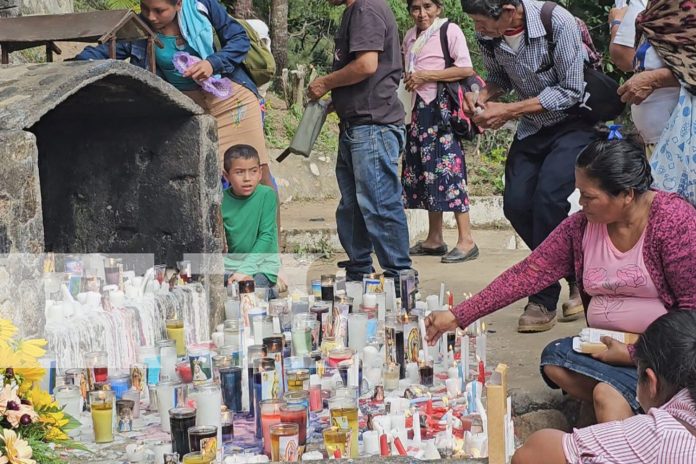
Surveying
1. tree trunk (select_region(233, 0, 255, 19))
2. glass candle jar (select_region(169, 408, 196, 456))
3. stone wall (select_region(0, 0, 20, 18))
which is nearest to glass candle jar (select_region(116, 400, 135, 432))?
glass candle jar (select_region(169, 408, 196, 456))

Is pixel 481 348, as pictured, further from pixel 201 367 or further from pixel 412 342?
pixel 201 367

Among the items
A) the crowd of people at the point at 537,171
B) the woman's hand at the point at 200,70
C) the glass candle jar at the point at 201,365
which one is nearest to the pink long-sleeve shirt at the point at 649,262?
the crowd of people at the point at 537,171

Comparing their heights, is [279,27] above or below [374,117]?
above

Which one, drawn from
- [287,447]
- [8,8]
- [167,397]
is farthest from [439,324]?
[8,8]

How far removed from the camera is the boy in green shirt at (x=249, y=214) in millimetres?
5230

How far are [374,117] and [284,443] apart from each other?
2511 millimetres

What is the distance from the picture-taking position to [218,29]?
5344 mm

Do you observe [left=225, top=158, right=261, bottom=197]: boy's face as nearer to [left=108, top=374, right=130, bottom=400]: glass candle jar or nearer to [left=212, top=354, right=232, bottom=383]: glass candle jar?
[left=212, top=354, right=232, bottom=383]: glass candle jar

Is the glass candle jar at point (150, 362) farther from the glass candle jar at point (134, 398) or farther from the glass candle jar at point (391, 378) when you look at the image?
the glass candle jar at point (391, 378)

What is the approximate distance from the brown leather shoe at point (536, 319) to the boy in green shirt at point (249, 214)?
4.50 ft

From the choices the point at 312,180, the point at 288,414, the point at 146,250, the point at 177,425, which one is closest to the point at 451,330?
the point at 288,414

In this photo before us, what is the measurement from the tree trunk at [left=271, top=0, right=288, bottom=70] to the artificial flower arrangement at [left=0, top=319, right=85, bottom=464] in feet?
33.0

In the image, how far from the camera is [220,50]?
5.24m

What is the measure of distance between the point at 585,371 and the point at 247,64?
9.52 feet
